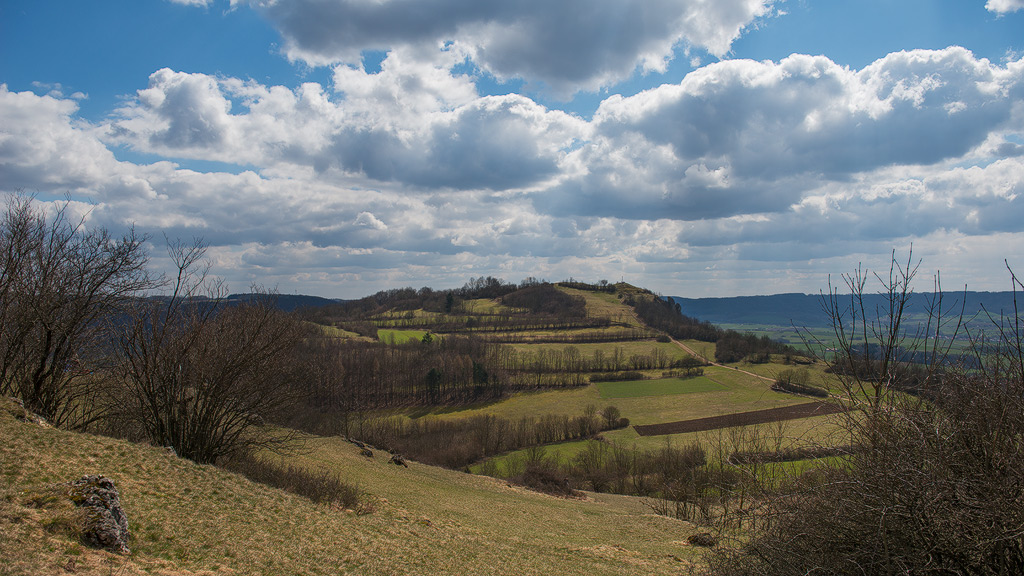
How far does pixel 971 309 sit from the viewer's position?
21.2 ft

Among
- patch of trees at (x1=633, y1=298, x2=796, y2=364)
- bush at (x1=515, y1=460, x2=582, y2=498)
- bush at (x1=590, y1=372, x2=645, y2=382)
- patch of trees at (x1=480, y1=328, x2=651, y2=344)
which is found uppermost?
patch of trees at (x1=633, y1=298, x2=796, y2=364)

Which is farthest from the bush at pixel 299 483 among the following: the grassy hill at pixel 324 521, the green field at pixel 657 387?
the green field at pixel 657 387

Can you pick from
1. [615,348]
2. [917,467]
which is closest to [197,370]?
[917,467]

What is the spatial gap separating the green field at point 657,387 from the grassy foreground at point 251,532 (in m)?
63.2

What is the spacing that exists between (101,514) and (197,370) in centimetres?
1076

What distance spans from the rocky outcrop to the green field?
80322mm

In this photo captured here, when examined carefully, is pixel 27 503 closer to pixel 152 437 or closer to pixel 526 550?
pixel 152 437

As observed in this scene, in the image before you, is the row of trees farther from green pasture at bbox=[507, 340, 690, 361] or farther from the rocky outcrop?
green pasture at bbox=[507, 340, 690, 361]

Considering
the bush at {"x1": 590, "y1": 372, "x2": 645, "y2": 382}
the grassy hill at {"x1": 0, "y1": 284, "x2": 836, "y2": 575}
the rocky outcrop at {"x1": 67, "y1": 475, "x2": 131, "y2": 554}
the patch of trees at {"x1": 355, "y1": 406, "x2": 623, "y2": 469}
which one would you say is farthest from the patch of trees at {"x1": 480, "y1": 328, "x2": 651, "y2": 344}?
the rocky outcrop at {"x1": 67, "y1": 475, "x2": 131, "y2": 554}

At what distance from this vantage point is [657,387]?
88.0 m

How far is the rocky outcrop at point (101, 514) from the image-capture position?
833 centimetres

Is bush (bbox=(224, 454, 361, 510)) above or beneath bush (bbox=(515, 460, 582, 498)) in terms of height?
above

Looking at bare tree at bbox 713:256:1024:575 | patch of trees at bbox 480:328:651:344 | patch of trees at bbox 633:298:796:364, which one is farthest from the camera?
patch of trees at bbox 480:328:651:344

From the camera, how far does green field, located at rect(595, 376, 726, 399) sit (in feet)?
275
